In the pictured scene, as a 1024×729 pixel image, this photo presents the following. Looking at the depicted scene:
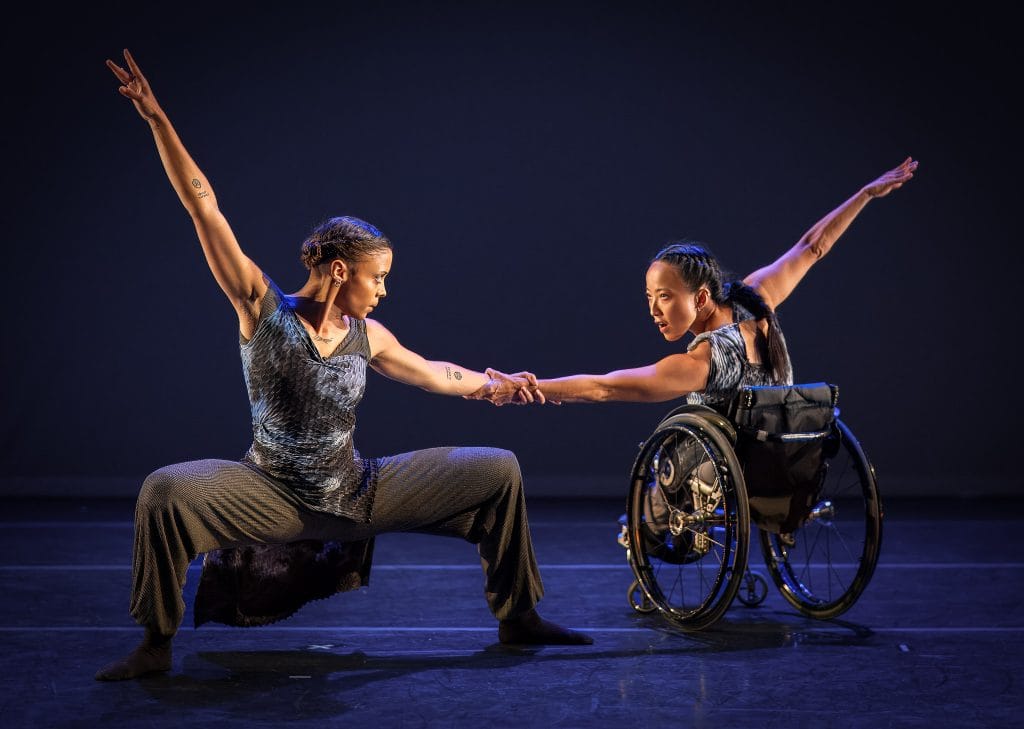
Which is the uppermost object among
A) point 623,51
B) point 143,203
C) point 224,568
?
point 623,51

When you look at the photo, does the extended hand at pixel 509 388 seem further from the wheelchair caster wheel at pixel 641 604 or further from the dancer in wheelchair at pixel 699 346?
the wheelchair caster wheel at pixel 641 604

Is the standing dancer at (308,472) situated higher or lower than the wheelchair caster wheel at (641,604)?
higher

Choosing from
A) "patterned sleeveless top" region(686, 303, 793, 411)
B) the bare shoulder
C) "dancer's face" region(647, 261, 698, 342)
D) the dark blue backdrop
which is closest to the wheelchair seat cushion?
"patterned sleeveless top" region(686, 303, 793, 411)

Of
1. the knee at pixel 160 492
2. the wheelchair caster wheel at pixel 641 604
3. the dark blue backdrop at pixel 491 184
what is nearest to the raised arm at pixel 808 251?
the wheelchair caster wheel at pixel 641 604

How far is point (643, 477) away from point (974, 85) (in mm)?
3519

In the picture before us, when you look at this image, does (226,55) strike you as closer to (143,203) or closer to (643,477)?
(143,203)

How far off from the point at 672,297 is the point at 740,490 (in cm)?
63

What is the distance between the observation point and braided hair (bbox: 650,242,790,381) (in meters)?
3.12

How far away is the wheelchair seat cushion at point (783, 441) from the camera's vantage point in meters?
2.89

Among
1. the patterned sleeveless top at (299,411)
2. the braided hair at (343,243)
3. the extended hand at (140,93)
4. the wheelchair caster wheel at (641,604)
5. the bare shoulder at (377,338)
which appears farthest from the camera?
the wheelchair caster wheel at (641,604)

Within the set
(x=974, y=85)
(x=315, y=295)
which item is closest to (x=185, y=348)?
(x=315, y=295)

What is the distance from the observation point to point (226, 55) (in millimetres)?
5574

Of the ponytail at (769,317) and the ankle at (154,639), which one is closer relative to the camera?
the ankle at (154,639)

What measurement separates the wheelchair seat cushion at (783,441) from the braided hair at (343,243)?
1.00m
